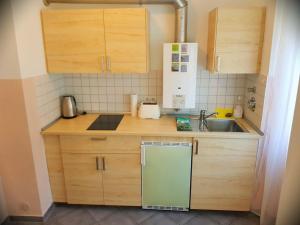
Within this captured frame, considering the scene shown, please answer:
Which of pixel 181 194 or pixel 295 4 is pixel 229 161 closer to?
pixel 181 194

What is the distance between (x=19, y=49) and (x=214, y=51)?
160cm

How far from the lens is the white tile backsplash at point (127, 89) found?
7.96 feet

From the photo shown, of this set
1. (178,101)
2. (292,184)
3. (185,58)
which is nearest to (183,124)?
(178,101)

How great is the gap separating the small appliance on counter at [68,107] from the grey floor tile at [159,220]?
1.31 m

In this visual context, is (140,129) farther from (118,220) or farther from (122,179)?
(118,220)

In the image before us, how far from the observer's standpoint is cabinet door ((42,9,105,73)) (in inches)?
79.9

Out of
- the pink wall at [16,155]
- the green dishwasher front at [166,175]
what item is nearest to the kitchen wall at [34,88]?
the pink wall at [16,155]

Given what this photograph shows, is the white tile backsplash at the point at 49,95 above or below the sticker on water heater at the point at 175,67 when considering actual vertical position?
below

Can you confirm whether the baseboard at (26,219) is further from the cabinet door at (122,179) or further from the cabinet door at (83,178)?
the cabinet door at (122,179)

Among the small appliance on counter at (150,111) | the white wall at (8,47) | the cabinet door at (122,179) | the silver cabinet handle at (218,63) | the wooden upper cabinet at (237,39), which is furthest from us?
the small appliance on counter at (150,111)

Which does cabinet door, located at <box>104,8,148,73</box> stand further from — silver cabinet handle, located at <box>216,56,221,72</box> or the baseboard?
the baseboard

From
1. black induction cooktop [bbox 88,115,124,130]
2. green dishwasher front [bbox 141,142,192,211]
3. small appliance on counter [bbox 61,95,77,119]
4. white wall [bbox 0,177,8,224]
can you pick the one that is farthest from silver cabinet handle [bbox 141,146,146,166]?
white wall [bbox 0,177,8,224]

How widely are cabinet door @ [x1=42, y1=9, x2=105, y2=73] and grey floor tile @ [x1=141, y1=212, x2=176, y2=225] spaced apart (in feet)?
4.89

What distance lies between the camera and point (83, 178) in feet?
7.19
